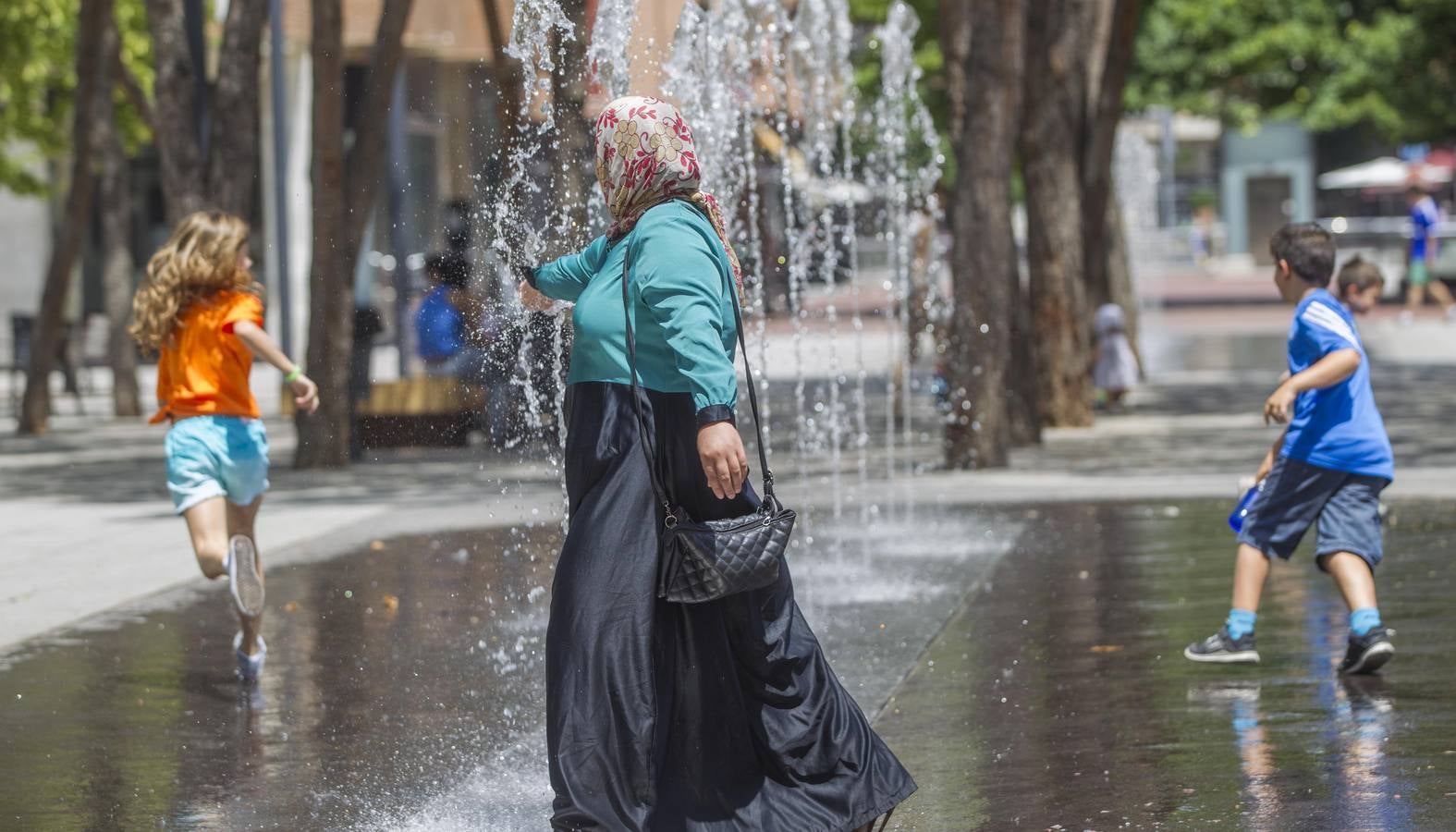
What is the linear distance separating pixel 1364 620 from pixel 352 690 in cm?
335

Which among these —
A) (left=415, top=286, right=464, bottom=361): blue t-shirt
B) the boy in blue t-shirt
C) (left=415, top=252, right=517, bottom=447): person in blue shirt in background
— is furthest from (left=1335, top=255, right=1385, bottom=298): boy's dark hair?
(left=415, top=286, right=464, bottom=361): blue t-shirt

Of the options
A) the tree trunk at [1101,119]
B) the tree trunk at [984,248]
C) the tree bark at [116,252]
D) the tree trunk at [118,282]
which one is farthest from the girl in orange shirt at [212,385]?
the tree trunk at [118,282]

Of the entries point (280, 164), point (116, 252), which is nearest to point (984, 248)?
point (280, 164)

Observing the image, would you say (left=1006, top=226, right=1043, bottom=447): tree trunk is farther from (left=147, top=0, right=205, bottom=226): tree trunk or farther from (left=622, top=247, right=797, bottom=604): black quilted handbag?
(left=622, top=247, right=797, bottom=604): black quilted handbag

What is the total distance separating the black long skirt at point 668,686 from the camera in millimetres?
4457

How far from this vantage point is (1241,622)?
715cm

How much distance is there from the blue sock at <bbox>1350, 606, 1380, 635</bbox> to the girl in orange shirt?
138 inches

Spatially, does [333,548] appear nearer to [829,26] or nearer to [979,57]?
[979,57]

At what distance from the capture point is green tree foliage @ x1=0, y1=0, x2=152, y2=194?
79.0 ft

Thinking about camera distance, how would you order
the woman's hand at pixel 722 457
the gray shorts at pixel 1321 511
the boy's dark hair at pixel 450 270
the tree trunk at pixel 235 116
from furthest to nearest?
the tree trunk at pixel 235 116 < the boy's dark hair at pixel 450 270 < the gray shorts at pixel 1321 511 < the woman's hand at pixel 722 457

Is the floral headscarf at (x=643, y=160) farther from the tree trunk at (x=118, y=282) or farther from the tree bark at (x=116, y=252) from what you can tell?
the tree trunk at (x=118, y=282)

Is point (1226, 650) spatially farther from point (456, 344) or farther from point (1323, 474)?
point (456, 344)

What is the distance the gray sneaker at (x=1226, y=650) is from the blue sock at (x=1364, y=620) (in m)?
0.39

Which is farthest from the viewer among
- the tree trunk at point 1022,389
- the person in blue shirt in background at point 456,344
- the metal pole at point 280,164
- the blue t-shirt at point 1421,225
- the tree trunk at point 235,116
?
the blue t-shirt at point 1421,225
